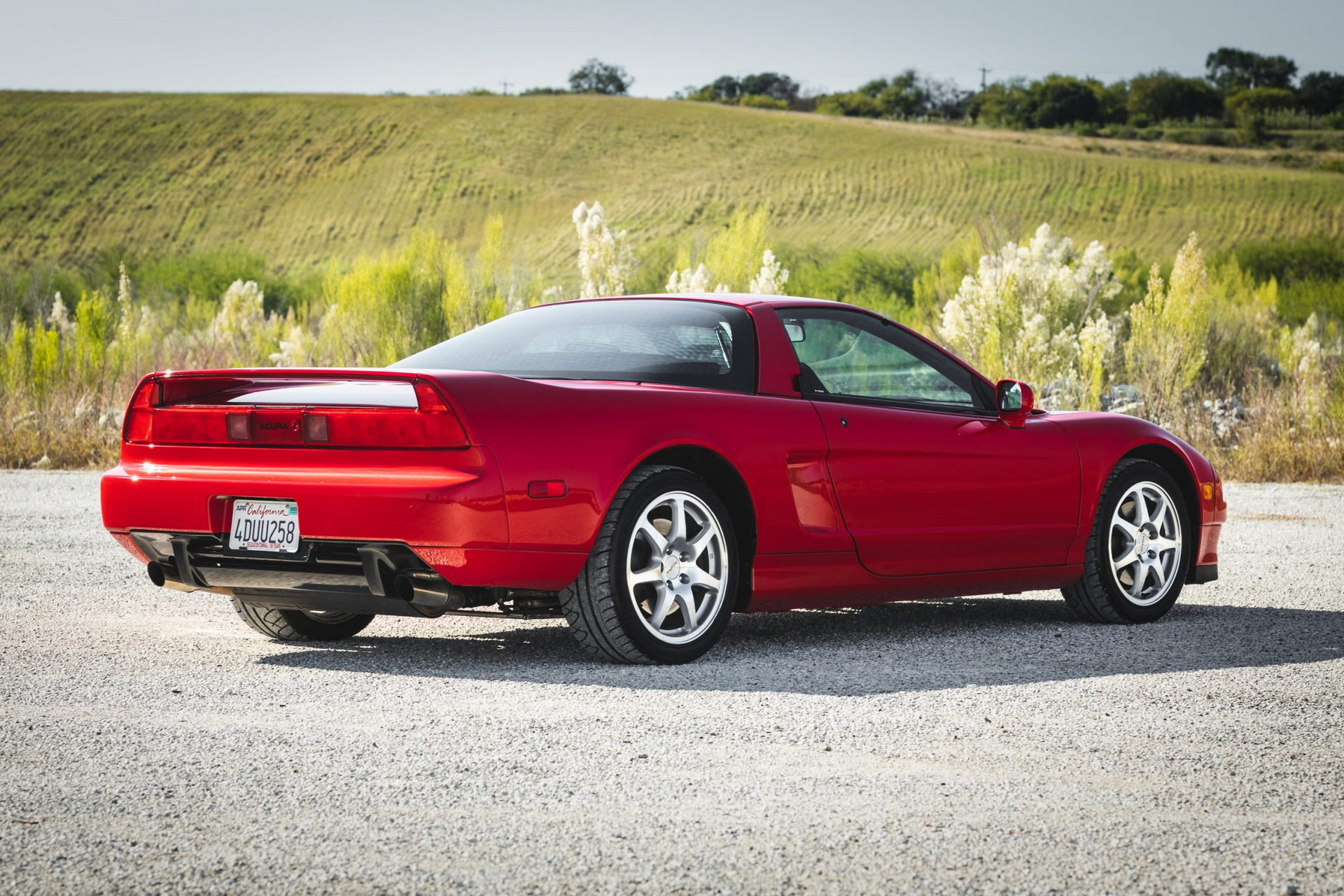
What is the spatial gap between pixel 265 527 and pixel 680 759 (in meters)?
1.83

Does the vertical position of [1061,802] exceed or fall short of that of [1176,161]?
it falls short

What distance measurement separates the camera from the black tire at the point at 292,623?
6191 mm

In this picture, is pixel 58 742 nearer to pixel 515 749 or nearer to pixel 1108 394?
pixel 515 749

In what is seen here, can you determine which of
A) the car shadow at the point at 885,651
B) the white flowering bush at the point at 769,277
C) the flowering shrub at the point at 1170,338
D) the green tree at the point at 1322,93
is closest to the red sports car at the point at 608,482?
the car shadow at the point at 885,651

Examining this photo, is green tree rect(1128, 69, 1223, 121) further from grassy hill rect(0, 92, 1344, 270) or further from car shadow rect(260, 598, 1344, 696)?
car shadow rect(260, 598, 1344, 696)

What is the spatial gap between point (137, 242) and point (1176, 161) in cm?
6141

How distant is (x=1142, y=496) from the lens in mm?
6988

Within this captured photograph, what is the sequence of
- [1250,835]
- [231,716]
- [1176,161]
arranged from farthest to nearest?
[1176,161]
[231,716]
[1250,835]

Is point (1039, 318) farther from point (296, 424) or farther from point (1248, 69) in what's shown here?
point (1248, 69)

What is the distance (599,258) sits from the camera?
65.1ft

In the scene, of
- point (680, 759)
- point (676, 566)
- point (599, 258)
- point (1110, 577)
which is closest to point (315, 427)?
point (676, 566)

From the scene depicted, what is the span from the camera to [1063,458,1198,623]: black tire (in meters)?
6.80

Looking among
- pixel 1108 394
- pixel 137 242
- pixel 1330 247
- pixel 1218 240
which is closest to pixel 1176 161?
pixel 1218 240

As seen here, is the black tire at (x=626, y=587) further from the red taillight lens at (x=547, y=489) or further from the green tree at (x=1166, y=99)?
the green tree at (x=1166, y=99)
